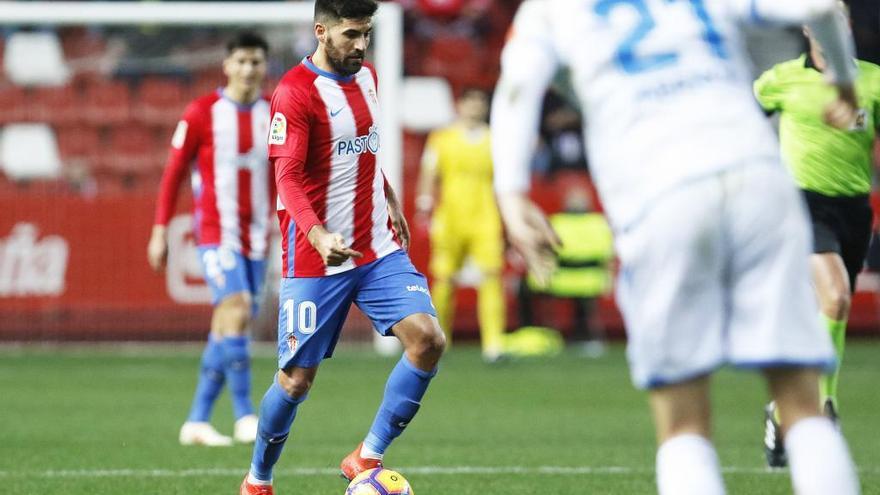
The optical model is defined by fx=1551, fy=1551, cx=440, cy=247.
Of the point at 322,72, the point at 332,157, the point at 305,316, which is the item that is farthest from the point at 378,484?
the point at 322,72

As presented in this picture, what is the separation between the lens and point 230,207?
30.2 feet

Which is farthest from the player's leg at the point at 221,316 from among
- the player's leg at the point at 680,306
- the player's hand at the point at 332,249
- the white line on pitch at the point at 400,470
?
the player's leg at the point at 680,306

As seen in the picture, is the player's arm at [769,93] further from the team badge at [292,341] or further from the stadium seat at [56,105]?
the stadium seat at [56,105]

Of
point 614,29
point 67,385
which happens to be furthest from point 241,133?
point 614,29

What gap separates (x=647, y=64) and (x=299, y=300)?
8.86ft

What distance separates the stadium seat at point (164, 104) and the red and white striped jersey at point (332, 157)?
10869 mm

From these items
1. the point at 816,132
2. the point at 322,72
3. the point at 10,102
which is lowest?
the point at 10,102

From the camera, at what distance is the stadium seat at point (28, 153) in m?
16.6

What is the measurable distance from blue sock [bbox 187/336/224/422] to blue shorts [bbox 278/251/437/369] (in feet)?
9.45

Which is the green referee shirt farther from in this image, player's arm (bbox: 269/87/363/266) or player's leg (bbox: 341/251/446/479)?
player's arm (bbox: 269/87/363/266)

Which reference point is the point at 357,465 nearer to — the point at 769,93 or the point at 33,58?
the point at 769,93

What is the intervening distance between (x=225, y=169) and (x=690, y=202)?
232 inches

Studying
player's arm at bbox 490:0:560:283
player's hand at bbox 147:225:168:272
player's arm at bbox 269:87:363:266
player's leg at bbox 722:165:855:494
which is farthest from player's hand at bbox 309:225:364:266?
player's hand at bbox 147:225:168:272

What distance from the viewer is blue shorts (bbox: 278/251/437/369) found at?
6.14 m
